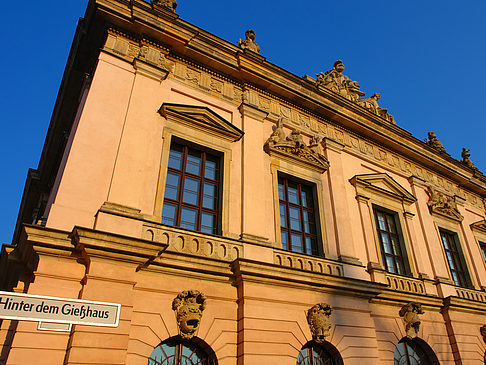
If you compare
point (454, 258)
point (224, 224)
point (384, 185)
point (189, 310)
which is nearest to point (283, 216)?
point (224, 224)

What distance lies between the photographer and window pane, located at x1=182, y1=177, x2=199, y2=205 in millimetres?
9273

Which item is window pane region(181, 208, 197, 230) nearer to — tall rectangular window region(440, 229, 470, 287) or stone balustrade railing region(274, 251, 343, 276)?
stone balustrade railing region(274, 251, 343, 276)

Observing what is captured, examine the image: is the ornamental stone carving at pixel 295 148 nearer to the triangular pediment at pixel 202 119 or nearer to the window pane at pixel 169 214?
the triangular pediment at pixel 202 119

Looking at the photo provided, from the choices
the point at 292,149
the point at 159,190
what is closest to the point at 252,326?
the point at 159,190

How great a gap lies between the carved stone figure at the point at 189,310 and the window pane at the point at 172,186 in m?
2.47

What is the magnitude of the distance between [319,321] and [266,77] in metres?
7.42

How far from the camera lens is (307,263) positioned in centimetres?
970

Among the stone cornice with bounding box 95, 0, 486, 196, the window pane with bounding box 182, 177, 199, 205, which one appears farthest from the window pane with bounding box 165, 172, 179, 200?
the stone cornice with bounding box 95, 0, 486, 196

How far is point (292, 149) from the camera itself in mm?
11484

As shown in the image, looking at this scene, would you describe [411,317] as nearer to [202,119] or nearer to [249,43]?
[202,119]

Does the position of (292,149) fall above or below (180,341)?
above

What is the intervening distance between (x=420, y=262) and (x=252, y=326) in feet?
24.8

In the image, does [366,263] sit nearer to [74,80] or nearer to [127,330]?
[127,330]

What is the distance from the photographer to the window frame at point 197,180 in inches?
354
